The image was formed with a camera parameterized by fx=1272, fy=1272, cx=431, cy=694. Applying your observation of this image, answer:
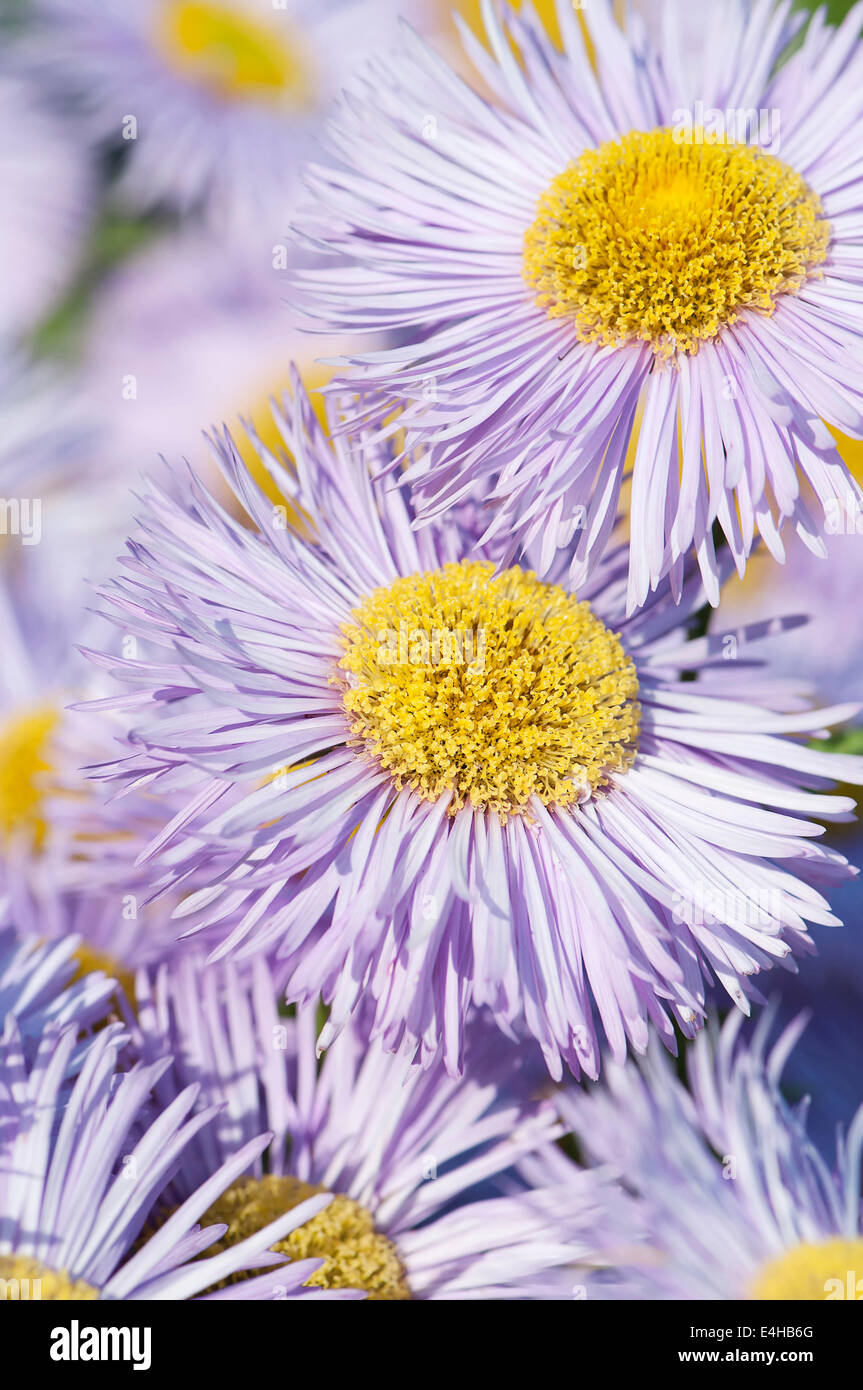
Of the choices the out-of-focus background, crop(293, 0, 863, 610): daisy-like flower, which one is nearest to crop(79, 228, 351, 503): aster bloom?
the out-of-focus background

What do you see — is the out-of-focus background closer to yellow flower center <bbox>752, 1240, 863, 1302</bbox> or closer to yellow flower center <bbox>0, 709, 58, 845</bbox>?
yellow flower center <bbox>0, 709, 58, 845</bbox>

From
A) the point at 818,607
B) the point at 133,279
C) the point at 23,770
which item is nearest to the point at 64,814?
the point at 23,770

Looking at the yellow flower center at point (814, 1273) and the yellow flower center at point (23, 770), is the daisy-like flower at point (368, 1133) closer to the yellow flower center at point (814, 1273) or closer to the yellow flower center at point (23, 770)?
the yellow flower center at point (814, 1273)

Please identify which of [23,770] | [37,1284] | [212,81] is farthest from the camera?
[212,81]

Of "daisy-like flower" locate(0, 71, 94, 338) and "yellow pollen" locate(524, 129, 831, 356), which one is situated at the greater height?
"daisy-like flower" locate(0, 71, 94, 338)

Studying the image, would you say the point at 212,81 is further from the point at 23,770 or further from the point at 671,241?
the point at 671,241

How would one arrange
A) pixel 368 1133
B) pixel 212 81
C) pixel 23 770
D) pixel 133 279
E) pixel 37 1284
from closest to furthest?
pixel 37 1284, pixel 368 1133, pixel 23 770, pixel 133 279, pixel 212 81

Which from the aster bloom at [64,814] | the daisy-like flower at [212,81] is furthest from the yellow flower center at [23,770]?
the daisy-like flower at [212,81]
